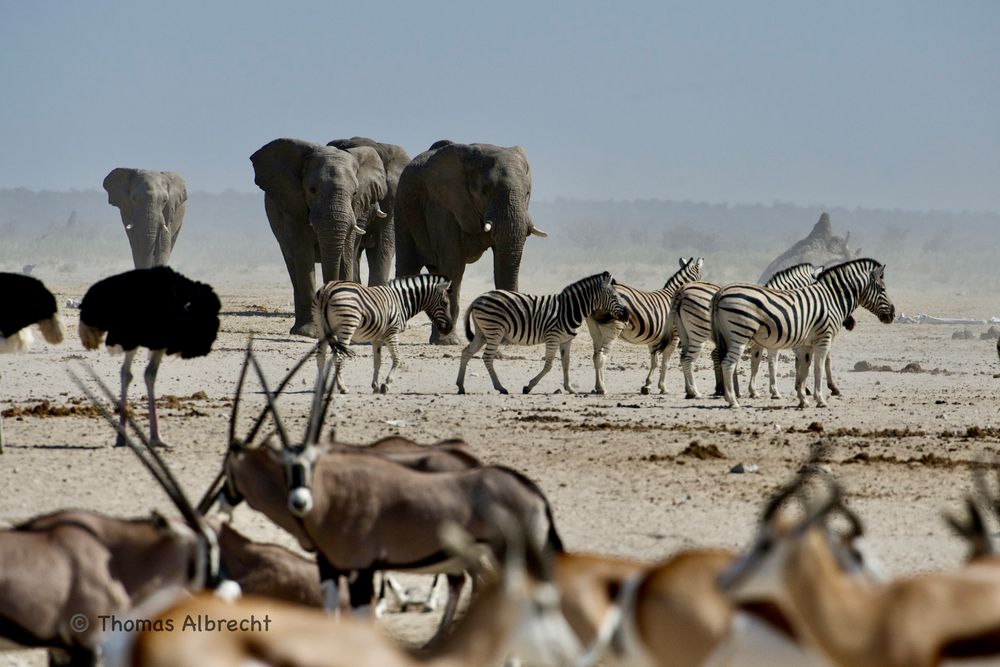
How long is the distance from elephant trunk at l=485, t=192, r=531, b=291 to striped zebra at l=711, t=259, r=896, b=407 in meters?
7.99

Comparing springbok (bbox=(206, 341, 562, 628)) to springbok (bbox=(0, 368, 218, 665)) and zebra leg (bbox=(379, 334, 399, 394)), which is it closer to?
springbok (bbox=(0, 368, 218, 665))

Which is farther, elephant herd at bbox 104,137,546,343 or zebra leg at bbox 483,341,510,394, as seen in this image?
elephant herd at bbox 104,137,546,343

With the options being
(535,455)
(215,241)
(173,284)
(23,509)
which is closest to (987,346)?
(535,455)

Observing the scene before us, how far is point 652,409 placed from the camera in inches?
596

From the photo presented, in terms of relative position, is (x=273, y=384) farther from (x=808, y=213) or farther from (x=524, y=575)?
(x=808, y=213)

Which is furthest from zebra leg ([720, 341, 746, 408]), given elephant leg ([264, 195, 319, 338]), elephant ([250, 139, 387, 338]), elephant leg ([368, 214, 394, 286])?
elephant leg ([368, 214, 394, 286])

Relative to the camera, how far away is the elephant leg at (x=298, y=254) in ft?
81.7

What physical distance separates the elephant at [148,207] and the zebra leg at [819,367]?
23.3 meters

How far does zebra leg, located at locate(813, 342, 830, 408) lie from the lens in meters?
15.5

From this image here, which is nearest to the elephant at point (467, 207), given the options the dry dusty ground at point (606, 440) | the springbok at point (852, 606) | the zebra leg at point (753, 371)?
the dry dusty ground at point (606, 440)

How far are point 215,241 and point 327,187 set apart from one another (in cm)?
13531

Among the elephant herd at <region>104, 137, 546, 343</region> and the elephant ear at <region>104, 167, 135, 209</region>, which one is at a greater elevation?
the elephant ear at <region>104, 167, 135, 209</region>

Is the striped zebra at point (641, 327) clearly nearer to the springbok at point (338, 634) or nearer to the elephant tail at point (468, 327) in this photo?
the elephant tail at point (468, 327)

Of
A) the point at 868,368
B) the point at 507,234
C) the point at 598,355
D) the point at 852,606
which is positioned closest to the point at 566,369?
the point at 598,355
